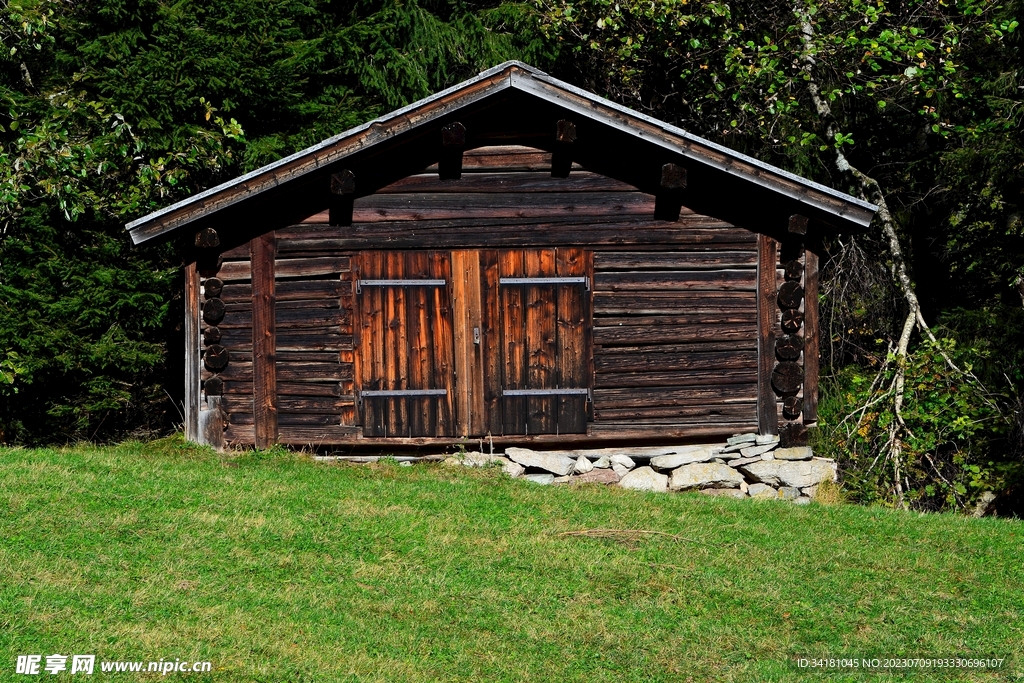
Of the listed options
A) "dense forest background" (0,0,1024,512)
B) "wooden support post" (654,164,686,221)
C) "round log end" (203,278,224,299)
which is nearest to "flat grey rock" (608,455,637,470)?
"wooden support post" (654,164,686,221)

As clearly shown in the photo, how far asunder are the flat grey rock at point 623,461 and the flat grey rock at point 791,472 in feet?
4.34

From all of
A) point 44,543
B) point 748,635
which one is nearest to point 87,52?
point 44,543

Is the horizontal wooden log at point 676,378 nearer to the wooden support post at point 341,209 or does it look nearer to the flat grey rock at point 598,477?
the flat grey rock at point 598,477

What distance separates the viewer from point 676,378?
1235 centimetres

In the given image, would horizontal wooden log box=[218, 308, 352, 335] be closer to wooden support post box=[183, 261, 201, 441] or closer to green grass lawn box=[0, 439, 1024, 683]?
wooden support post box=[183, 261, 201, 441]

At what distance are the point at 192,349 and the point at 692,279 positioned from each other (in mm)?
5725

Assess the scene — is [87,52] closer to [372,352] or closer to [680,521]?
[372,352]

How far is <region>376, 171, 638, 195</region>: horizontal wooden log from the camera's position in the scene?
1215 centimetres

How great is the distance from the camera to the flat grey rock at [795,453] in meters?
12.2

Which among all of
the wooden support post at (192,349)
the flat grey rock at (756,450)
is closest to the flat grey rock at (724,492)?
the flat grey rock at (756,450)

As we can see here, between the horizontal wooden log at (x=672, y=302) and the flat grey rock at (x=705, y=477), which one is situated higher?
the horizontal wooden log at (x=672, y=302)

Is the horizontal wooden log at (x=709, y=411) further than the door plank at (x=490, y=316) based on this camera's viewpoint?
Yes

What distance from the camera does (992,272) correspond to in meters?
14.8

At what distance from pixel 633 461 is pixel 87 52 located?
9926 mm
